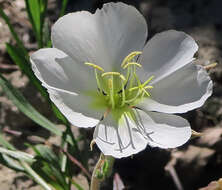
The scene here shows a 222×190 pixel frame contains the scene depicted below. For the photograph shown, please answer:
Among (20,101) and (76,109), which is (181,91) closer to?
(76,109)

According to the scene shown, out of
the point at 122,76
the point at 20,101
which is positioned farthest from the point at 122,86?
the point at 20,101

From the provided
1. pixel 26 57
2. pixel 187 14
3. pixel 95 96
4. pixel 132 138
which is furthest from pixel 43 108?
pixel 187 14

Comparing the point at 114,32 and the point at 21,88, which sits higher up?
the point at 114,32

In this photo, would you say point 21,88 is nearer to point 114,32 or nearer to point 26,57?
point 26,57

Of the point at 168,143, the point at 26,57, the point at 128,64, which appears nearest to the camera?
the point at 168,143

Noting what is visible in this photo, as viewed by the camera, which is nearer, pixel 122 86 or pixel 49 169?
pixel 122 86

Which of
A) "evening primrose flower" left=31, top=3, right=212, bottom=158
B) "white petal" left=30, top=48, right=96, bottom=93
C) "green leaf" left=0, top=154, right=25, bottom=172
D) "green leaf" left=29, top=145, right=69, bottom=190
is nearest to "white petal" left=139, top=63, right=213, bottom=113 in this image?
"evening primrose flower" left=31, top=3, right=212, bottom=158

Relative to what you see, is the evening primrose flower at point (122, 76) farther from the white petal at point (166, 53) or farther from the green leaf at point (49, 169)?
the green leaf at point (49, 169)
